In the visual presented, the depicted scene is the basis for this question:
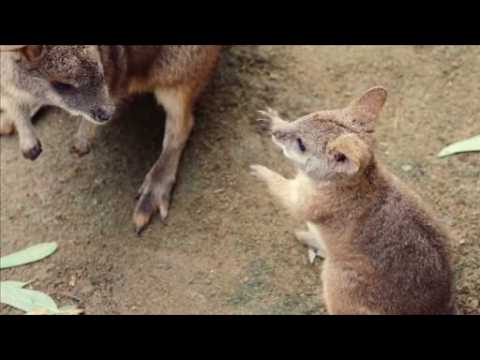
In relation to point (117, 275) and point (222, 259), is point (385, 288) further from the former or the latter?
point (117, 275)

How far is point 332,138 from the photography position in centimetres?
354

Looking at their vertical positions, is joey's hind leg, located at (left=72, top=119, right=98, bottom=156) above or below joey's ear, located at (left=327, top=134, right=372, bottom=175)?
below

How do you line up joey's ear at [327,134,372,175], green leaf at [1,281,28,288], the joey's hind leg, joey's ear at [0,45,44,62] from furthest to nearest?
the joey's hind leg → green leaf at [1,281,28,288] → joey's ear at [0,45,44,62] → joey's ear at [327,134,372,175]

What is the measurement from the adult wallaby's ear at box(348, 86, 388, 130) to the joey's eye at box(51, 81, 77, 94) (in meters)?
1.47

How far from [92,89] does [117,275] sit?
1.04m

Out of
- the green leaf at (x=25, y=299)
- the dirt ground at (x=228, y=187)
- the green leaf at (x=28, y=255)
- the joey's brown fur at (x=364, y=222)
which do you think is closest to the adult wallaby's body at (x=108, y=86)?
the dirt ground at (x=228, y=187)

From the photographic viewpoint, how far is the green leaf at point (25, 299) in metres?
4.12

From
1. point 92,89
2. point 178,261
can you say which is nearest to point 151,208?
point 178,261

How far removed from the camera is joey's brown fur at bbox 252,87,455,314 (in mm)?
3451

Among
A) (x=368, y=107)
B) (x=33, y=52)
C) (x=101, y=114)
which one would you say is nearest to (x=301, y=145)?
(x=368, y=107)

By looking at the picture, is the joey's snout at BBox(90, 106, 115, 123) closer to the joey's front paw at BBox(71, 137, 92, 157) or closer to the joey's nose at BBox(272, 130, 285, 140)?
the joey's front paw at BBox(71, 137, 92, 157)

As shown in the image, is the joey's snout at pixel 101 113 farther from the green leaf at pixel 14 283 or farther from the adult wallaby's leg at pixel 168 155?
the green leaf at pixel 14 283

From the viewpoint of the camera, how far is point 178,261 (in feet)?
14.3

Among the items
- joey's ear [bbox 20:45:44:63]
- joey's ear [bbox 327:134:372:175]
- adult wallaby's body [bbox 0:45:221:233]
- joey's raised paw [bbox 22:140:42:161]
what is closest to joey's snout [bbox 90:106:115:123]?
adult wallaby's body [bbox 0:45:221:233]
